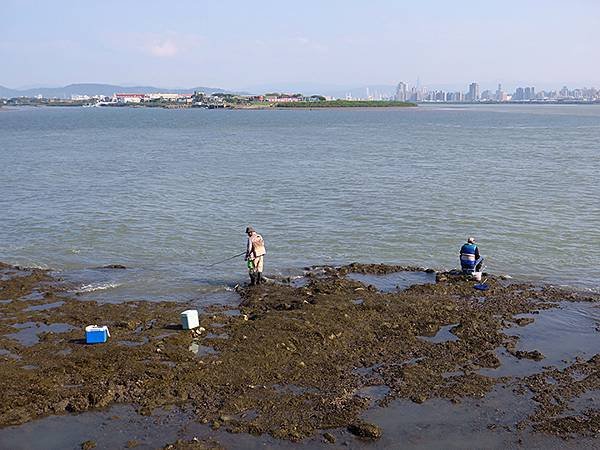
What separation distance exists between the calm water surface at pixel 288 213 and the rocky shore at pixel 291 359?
2816 millimetres

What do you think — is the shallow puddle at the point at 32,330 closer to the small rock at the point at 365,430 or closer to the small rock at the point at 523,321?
the small rock at the point at 365,430

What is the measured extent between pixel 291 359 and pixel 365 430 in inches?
123

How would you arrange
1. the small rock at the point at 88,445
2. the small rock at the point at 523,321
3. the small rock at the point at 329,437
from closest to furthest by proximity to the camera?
1. the small rock at the point at 88,445
2. the small rock at the point at 329,437
3. the small rock at the point at 523,321

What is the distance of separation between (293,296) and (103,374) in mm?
6695

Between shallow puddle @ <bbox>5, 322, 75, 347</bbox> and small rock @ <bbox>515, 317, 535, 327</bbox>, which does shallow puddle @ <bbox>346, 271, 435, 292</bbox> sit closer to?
small rock @ <bbox>515, 317, 535, 327</bbox>

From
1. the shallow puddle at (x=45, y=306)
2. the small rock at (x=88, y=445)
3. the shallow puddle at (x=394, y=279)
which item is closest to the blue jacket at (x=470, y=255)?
the shallow puddle at (x=394, y=279)

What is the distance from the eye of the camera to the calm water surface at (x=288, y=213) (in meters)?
22.9

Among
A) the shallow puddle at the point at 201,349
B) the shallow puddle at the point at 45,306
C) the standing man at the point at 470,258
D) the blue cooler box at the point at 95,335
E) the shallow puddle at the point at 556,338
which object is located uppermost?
the standing man at the point at 470,258

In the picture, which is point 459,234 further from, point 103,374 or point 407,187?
point 103,374

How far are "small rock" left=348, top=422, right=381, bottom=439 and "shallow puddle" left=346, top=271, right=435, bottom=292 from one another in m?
8.38

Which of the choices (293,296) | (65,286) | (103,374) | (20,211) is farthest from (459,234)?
(20,211)

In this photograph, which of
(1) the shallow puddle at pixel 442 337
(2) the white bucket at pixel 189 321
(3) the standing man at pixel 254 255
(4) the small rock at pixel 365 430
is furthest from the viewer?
(3) the standing man at pixel 254 255

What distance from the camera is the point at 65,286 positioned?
65.2ft

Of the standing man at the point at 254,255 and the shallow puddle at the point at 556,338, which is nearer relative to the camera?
the shallow puddle at the point at 556,338
